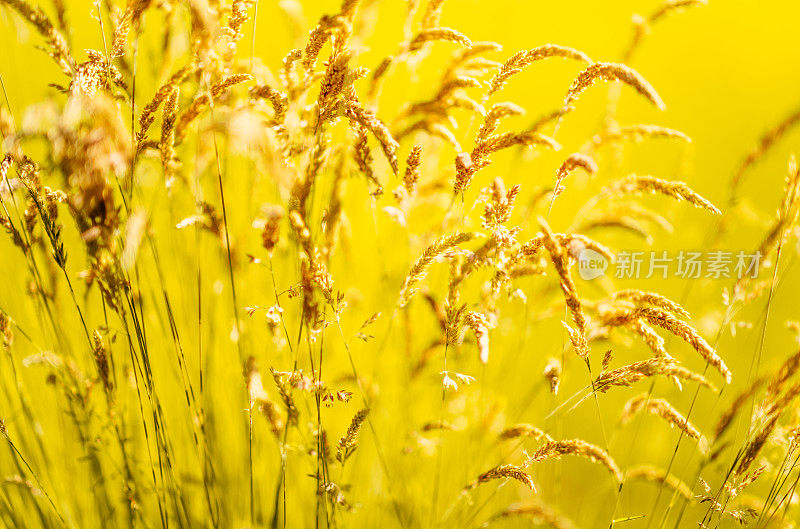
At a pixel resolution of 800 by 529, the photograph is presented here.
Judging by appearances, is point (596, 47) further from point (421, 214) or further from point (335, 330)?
point (335, 330)

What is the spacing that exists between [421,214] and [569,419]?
0.54 meters

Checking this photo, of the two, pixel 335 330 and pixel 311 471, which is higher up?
pixel 335 330

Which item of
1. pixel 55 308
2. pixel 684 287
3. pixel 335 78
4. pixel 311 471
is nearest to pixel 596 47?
pixel 684 287

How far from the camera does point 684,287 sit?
122cm

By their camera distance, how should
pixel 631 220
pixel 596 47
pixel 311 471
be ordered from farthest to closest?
pixel 596 47 < pixel 311 471 < pixel 631 220

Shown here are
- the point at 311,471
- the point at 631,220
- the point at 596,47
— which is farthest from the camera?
the point at 596,47

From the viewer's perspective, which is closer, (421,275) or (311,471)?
(421,275)

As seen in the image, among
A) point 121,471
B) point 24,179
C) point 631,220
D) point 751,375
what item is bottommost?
point 751,375

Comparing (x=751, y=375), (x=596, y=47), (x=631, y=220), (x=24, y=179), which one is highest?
(x=24, y=179)

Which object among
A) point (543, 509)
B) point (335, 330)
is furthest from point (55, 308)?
point (543, 509)

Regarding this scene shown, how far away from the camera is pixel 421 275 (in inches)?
30.0

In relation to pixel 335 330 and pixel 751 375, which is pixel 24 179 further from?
pixel 751 375

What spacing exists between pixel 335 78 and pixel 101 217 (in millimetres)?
412

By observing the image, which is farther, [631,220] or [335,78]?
[631,220]
